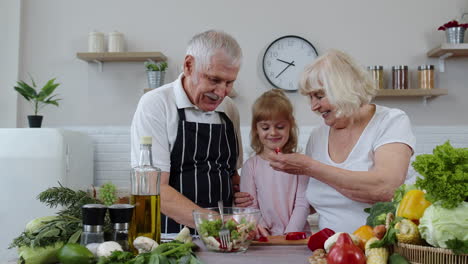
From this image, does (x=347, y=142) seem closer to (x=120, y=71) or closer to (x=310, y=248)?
(x=310, y=248)

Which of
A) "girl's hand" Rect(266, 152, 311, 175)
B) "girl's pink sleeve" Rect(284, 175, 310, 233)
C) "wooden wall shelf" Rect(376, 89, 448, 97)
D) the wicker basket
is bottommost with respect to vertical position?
"girl's pink sleeve" Rect(284, 175, 310, 233)

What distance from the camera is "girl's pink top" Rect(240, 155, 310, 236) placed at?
7.57ft

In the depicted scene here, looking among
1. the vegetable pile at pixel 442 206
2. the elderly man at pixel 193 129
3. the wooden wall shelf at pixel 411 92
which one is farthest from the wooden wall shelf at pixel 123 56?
the vegetable pile at pixel 442 206

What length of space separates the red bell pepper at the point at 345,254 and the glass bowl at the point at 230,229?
0.91 feet

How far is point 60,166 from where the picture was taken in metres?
3.93

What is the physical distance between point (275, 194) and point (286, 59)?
239 centimetres

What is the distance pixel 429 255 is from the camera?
100 centimetres

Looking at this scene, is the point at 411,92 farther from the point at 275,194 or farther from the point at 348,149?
the point at 348,149

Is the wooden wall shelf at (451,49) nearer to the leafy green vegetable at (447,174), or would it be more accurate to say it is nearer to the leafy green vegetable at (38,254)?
the leafy green vegetable at (447,174)

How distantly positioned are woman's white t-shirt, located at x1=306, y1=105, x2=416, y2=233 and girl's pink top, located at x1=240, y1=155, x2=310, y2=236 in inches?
11.1

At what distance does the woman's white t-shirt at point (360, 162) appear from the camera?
189cm

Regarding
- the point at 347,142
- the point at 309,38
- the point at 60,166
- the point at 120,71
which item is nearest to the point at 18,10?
the point at 120,71

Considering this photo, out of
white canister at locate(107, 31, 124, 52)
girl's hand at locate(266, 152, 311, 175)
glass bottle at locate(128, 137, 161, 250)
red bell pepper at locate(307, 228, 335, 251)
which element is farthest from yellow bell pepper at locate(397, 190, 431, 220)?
white canister at locate(107, 31, 124, 52)

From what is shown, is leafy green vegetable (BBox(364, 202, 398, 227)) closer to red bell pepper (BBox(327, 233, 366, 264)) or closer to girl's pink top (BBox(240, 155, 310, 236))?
red bell pepper (BBox(327, 233, 366, 264))
